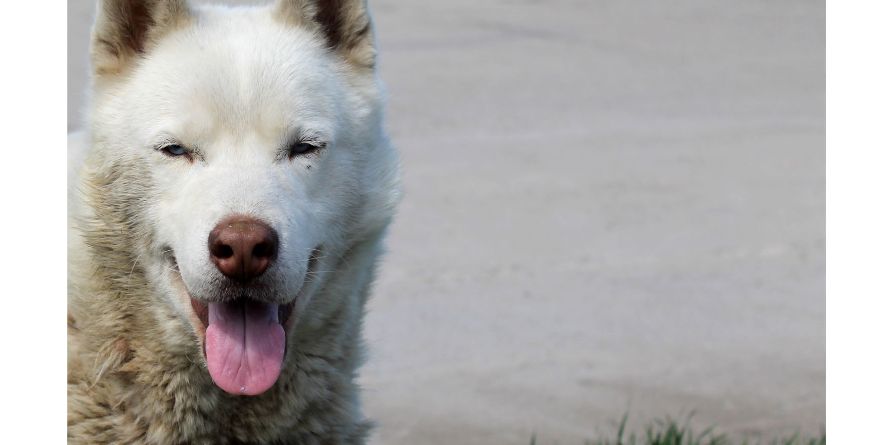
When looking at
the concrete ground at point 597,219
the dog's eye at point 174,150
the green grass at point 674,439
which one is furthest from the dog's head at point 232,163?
the green grass at point 674,439

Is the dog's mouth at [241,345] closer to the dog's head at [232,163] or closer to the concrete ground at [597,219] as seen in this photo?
the dog's head at [232,163]

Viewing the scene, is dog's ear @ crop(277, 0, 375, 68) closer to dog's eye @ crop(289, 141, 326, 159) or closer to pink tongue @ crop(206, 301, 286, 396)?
dog's eye @ crop(289, 141, 326, 159)

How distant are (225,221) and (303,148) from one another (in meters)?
0.37

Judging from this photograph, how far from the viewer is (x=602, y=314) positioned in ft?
21.3

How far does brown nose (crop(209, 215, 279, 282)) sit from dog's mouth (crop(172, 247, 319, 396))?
6.6 inches

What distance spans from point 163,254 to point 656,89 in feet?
24.3

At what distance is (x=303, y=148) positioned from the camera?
318 cm

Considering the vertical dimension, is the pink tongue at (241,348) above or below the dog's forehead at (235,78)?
below

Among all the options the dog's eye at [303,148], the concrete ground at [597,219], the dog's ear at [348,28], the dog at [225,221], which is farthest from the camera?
the concrete ground at [597,219]

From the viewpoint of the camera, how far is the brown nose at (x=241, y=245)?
2869 mm

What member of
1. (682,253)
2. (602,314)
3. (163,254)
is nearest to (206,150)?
(163,254)

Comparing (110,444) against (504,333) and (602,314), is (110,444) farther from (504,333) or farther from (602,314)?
(602,314)

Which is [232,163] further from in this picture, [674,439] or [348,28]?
[674,439]

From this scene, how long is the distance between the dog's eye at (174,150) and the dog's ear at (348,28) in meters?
0.56
